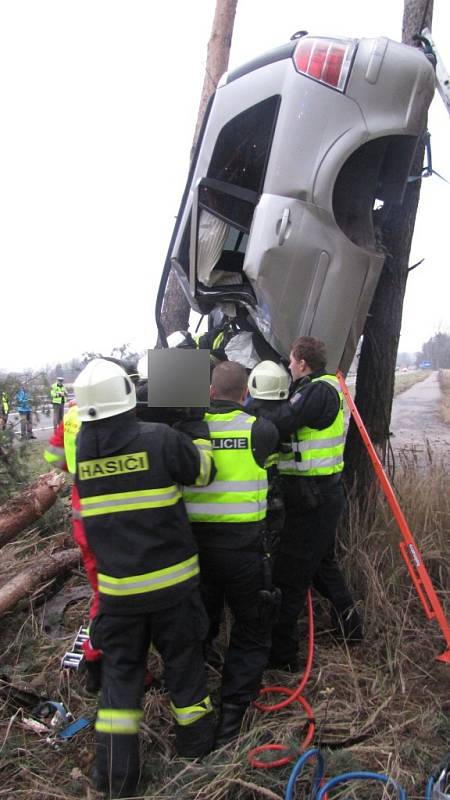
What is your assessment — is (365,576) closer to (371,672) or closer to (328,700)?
(371,672)

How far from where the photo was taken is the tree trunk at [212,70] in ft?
20.0

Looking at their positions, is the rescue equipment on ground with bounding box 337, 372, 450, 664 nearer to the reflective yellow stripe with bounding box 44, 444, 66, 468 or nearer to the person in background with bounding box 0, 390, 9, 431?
the reflective yellow stripe with bounding box 44, 444, 66, 468

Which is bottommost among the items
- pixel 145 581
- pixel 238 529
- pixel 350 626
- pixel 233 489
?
pixel 350 626

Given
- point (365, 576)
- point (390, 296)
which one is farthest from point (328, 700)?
point (390, 296)

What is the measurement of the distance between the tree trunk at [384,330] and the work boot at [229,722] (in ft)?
5.66

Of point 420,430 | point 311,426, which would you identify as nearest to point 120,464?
point 311,426

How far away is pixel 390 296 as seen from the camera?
3.80 metres

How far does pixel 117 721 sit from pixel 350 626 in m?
1.37

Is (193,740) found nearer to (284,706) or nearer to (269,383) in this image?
(284,706)

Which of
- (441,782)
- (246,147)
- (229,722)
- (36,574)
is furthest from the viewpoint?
(36,574)

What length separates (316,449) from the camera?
290 centimetres

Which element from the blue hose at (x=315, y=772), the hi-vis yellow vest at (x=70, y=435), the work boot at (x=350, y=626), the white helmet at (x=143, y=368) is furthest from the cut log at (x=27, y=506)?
the blue hose at (x=315, y=772)

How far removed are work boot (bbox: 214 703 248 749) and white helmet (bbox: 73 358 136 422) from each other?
4.47ft

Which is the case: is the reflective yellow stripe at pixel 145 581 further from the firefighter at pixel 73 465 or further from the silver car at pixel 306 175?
the silver car at pixel 306 175
